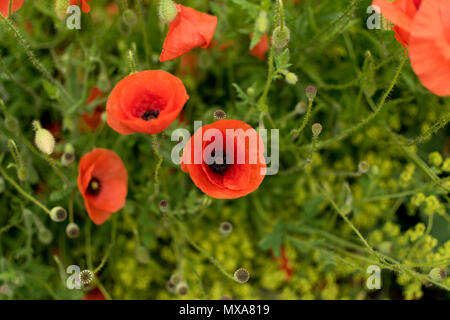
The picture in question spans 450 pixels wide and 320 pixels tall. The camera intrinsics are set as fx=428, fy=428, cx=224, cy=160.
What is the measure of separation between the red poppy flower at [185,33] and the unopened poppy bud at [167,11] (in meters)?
0.02

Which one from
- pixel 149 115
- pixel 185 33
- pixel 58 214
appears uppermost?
pixel 185 33

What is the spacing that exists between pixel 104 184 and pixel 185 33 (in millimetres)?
331

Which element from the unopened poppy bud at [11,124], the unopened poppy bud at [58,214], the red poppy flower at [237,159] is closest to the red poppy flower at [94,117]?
A: the unopened poppy bud at [11,124]

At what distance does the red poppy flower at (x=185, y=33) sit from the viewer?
0.68 m

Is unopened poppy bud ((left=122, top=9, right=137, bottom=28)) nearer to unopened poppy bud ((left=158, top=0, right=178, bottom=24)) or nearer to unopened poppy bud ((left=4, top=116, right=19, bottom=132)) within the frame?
unopened poppy bud ((left=158, top=0, right=178, bottom=24))

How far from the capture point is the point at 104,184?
82 centimetres

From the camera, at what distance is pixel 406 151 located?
85cm

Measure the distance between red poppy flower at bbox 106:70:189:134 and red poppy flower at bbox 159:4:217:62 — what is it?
6 centimetres

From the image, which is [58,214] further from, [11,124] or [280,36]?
[280,36]

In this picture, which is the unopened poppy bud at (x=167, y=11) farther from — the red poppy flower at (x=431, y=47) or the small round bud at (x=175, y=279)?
the small round bud at (x=175, y=279)

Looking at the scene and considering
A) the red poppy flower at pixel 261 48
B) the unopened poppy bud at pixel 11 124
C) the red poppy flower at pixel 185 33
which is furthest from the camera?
the red poppy flower at pixel 261 48

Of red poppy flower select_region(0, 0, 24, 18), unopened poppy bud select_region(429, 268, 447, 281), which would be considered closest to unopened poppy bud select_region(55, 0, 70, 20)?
red poppy flower select_region(0, 0, 24, 18)

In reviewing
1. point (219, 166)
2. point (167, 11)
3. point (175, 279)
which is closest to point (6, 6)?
point (167, 11)
